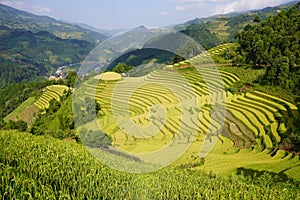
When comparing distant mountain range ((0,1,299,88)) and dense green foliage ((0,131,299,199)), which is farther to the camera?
distant mountain range ((0,1,299,88))

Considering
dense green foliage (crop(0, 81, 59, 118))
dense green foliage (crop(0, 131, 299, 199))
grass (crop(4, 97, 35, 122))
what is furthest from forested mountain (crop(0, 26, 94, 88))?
dense green foliage (crop(0, 131, 299, 199))

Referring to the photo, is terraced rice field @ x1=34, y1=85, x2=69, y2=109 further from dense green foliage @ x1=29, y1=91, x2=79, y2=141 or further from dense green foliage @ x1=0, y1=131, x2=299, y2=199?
dense green foliage @ x1=0, y1=131, x2=299, y2=199

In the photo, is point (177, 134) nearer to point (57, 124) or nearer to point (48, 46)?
point (57, 124)

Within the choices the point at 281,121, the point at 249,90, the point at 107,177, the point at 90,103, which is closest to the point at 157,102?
the point at 90,103

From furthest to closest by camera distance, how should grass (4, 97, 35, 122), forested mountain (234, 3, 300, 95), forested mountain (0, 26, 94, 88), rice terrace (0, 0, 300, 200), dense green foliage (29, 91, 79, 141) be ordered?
forested mountain (0, 26, 94, 88) → grass (4, 97, 35, 122) → forested mountain (234, 3, 300, 95) → dense green foliage (29, 91, 79, 141) → rice terrace (0, 0, 300, 200)

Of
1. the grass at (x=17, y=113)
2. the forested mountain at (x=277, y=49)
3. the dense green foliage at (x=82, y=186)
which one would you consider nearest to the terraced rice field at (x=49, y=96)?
the grass at (x=17, y=113)

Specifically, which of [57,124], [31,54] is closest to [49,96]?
[57,124]

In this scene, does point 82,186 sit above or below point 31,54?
above
